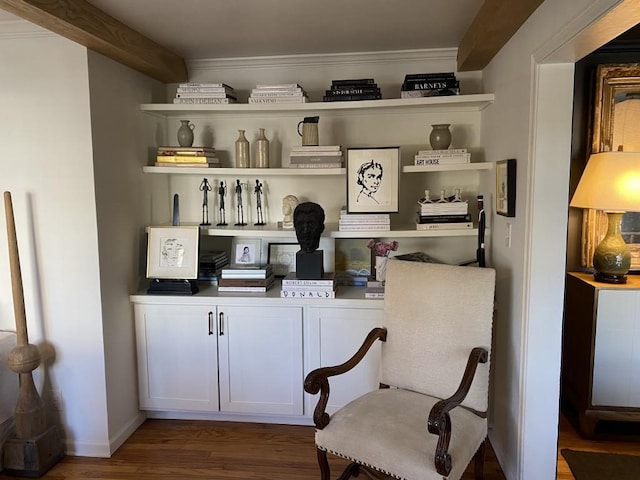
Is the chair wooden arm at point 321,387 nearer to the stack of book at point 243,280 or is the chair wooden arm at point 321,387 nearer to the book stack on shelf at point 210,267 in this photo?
the stack of book at point 243,280

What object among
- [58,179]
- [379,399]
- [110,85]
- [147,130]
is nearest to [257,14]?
[110,85]

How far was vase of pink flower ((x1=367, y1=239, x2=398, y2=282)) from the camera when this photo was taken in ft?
9.08

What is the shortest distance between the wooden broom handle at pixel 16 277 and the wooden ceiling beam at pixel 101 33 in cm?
81

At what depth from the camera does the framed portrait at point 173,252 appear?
278 centimetres

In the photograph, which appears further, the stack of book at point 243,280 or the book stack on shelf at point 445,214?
the stack of book at point 243,280

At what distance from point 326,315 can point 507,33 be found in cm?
165

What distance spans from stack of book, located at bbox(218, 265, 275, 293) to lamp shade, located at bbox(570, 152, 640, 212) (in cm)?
181

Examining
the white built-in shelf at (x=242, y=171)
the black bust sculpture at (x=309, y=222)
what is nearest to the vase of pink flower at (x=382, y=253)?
the black bust sculpture at (x=309, y=222)

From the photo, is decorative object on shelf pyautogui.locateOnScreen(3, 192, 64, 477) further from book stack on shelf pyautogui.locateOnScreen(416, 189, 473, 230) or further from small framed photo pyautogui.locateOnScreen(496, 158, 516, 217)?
small framed photo pyautogui.locateOnScreen(496, 158, 516, 217)

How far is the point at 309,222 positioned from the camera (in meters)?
2.63

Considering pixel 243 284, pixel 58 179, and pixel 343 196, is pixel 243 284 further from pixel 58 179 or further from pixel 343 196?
pixel 58 179

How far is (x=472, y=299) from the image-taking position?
6.90ft

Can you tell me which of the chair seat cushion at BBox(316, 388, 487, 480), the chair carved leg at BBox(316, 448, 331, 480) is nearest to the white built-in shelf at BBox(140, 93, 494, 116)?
the chair seat cushion at BBox(316, 388, 487, 480)

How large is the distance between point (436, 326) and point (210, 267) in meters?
1.48
